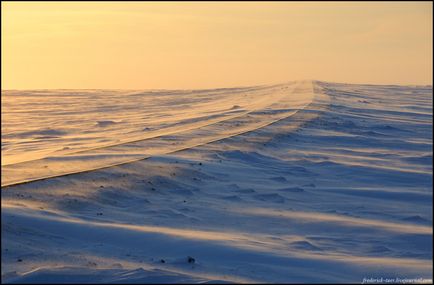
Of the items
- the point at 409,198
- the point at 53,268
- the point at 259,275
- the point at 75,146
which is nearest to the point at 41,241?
the point at 53,268

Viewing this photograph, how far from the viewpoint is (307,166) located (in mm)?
12336

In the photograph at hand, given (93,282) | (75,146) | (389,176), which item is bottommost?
(93,282)

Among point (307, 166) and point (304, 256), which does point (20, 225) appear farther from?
point (307, 166)

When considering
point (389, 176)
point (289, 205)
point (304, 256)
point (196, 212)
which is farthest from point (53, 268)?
point (389, 176)

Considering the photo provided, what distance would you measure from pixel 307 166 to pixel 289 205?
10.6 feet

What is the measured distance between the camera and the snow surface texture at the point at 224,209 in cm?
632

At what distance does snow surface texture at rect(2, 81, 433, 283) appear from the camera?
6320mm

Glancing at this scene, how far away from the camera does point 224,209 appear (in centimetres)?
890

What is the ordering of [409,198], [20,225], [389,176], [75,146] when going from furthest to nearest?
[75,146], [389,176], [409,198], [20,225]

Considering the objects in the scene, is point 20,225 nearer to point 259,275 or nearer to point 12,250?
point 12,250

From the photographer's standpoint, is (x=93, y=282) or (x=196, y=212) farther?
(x=196, y=212)

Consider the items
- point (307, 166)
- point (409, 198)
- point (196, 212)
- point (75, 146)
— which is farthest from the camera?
point (75, 146)

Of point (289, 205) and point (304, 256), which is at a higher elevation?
point (289, 205)

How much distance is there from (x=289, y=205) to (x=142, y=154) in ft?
14.2
